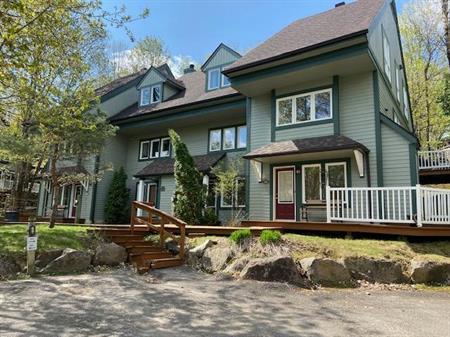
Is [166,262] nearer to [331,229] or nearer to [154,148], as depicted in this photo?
[331,229]

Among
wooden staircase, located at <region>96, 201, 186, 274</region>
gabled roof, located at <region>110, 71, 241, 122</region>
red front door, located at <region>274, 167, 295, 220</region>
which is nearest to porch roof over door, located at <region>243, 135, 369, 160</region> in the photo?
red front door, located at <region>274, 167, 295, 220</region>

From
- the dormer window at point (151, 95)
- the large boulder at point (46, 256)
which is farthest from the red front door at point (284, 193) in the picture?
the dormer window at point (151, 95)

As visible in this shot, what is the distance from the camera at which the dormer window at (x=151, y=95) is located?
1980cm

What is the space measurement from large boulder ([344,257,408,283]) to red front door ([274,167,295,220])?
517 cm

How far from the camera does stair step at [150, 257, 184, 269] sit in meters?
8.36

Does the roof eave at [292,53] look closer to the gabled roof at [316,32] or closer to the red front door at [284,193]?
the gabled roof at [316,32]

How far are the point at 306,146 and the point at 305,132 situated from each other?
107cm

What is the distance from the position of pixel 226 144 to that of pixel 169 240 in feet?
25.9

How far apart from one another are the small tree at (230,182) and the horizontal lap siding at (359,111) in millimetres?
4799

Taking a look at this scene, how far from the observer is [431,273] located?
24.1 ft

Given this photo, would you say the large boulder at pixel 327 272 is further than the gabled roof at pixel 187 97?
No

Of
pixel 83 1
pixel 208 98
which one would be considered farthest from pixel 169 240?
pixel 208 98

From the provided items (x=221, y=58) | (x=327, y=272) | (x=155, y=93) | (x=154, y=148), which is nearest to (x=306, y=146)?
(x=327, y=272)

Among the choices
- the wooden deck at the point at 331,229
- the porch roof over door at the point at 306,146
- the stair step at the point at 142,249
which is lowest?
the stair step at the point at 142,249
